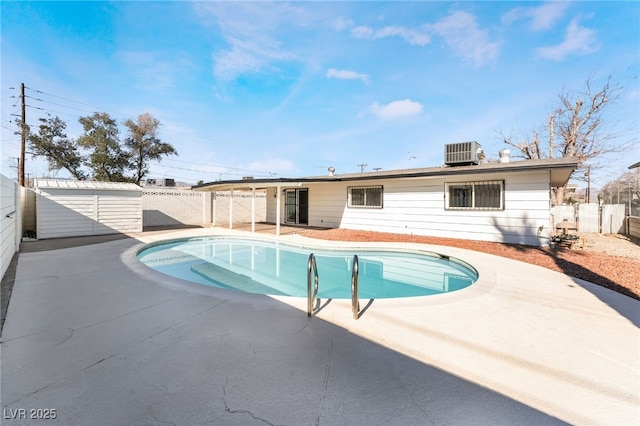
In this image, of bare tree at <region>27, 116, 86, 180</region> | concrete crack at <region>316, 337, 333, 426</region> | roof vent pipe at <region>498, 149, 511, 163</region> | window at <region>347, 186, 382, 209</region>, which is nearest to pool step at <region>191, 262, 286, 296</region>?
concrete crack at <region>316, 337, 333, 426</region>

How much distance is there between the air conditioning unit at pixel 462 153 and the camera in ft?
35.7

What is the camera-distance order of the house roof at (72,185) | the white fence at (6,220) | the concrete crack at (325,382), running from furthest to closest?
the house roof at (72,185)
the white fence at (6,220)
the concrete crack at (325,382)

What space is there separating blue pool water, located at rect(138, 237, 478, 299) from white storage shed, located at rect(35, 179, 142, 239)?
3.49 metres

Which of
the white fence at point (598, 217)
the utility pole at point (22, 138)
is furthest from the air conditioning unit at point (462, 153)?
the utility pole at point (22, 138)

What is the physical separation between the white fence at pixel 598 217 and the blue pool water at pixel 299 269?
37.5 feet

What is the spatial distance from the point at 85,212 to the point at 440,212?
46.9 feet

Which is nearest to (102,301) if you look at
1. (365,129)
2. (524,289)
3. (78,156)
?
(524,289)

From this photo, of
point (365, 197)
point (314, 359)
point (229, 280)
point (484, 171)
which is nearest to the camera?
point (314, 359)

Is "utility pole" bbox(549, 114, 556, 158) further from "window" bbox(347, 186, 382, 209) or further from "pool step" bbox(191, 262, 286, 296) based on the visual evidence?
"pool step" bbox(191, 262, 286, 296)

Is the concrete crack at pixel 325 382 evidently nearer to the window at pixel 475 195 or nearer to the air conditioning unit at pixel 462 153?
the window at pixel 475 195

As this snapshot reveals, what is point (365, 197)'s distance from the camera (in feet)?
43.9

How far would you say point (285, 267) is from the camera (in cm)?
775

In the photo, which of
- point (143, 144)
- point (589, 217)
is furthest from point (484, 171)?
point (143, 144)

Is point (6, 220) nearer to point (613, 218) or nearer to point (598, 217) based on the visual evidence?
point (598, 217)
